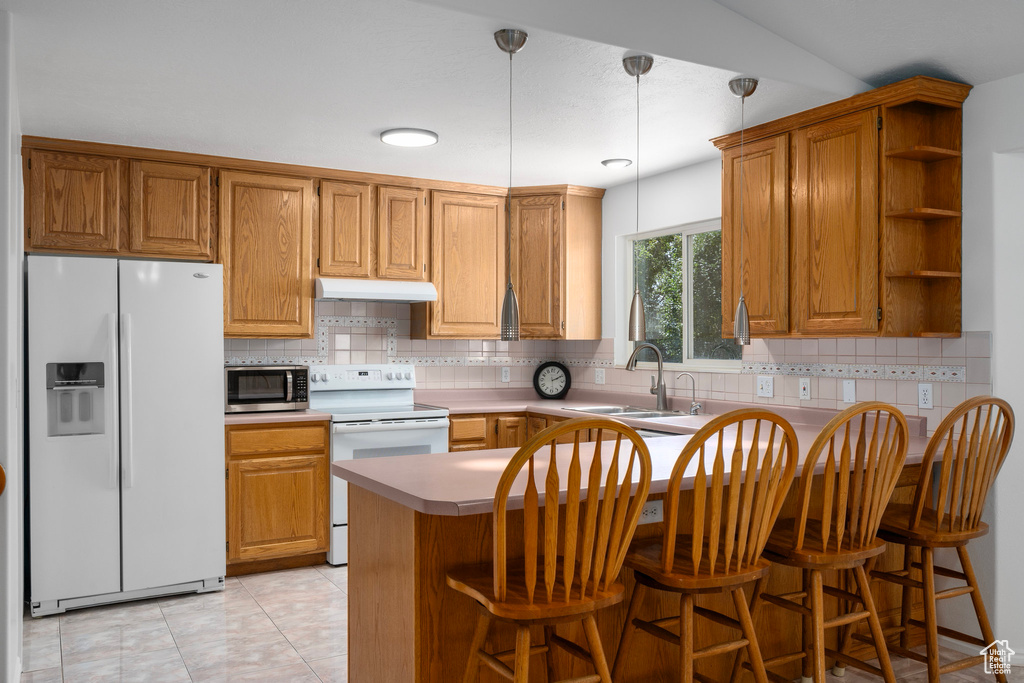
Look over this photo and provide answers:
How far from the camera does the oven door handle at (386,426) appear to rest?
171 inches

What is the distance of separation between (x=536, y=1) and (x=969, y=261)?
1.96 m

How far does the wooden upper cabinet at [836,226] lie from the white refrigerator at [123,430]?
9.18 ft

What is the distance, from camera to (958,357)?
10.3ft

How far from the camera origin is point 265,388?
437 centimetres

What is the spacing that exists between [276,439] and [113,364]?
35.6 inches

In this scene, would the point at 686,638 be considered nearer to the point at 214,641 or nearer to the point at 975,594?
the point at 975,594

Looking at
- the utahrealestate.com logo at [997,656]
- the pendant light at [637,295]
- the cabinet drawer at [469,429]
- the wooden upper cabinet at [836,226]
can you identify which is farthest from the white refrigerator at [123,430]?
the utahrealestate.com logo at [997,656]

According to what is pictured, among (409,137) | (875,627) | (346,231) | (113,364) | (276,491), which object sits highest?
(409,137)

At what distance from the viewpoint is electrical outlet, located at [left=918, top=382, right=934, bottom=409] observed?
127 inches

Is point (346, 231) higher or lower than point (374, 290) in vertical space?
higher

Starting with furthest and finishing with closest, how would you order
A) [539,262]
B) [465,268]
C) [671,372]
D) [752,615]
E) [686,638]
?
[539,262] < [465,268] < [671,372] < [752,615] < [686,638]

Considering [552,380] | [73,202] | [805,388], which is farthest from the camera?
[552,380]

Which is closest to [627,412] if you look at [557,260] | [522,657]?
[557,260]

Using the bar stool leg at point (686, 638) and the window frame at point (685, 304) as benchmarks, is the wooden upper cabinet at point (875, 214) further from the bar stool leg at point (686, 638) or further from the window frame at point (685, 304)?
the bar stool leg at point (686, 638)
